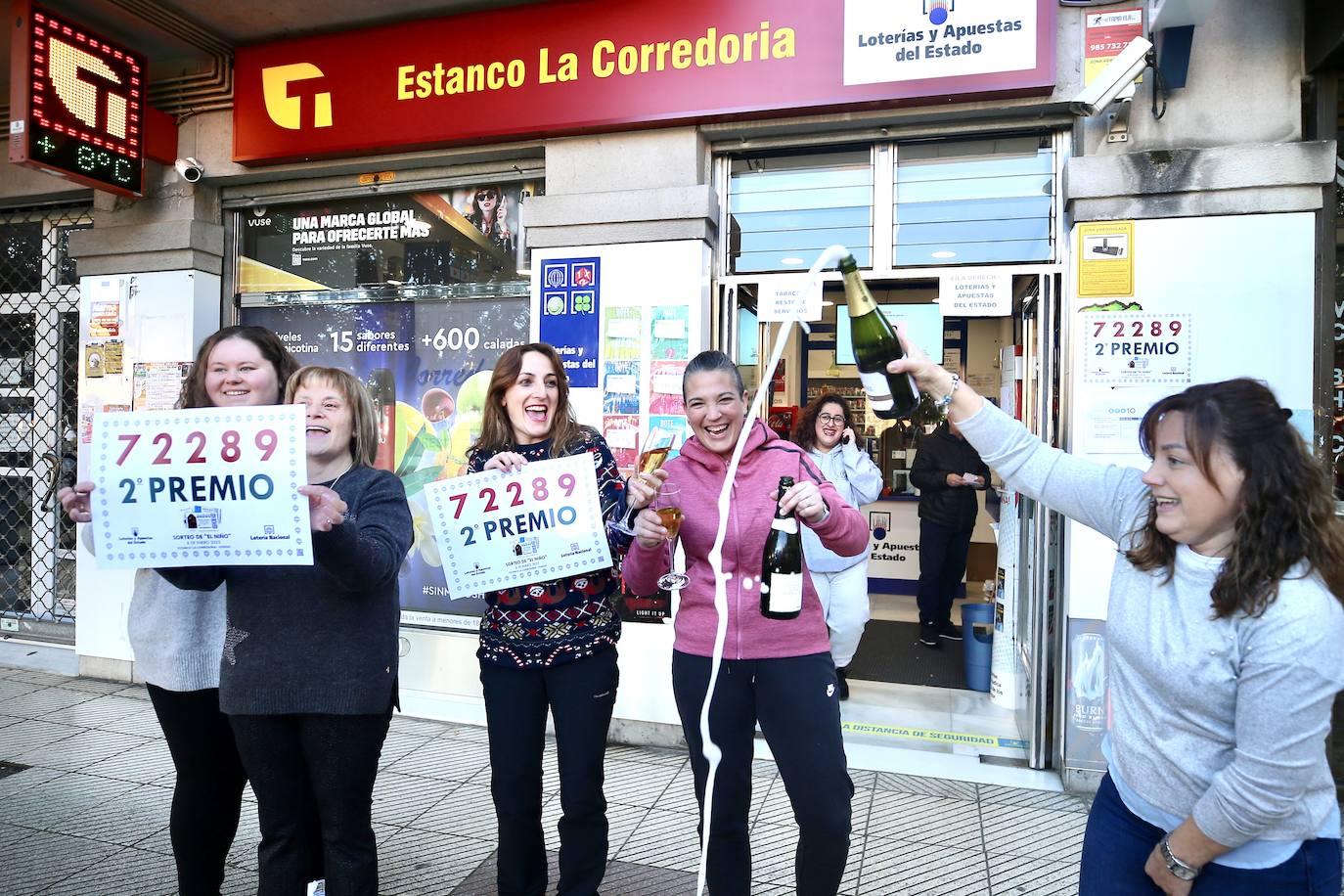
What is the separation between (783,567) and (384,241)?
13.2ft

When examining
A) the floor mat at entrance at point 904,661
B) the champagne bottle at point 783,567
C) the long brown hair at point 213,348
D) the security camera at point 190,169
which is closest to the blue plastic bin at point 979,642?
the floor mat at entrance at point 904,661

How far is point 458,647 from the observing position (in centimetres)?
504

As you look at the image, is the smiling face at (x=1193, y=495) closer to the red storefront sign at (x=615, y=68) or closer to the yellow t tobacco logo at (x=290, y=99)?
the red storefront sign at (x=615, y=68)

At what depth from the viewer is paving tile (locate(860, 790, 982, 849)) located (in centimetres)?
356

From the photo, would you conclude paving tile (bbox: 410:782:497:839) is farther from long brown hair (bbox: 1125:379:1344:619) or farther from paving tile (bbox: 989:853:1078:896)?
long brown hair (bbox: 1125:379:1344:619)

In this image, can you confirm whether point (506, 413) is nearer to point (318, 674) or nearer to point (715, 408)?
point (715, 408)

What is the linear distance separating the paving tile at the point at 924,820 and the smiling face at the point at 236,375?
3.03 metres

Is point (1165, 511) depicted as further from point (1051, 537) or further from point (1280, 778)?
point (1051, 537)

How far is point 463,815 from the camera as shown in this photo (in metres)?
3.72

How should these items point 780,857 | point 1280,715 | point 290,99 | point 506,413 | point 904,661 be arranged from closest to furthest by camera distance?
point 1280,715
point 506,413
point 780,857
point 290,99
point 904,661

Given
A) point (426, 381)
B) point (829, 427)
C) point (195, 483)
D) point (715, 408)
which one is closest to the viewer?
point (195, 483)

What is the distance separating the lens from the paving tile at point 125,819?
11.5 feet

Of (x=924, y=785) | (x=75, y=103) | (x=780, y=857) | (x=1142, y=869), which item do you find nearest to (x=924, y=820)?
(x=924, y=785)

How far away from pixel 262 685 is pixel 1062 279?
12.9ft
